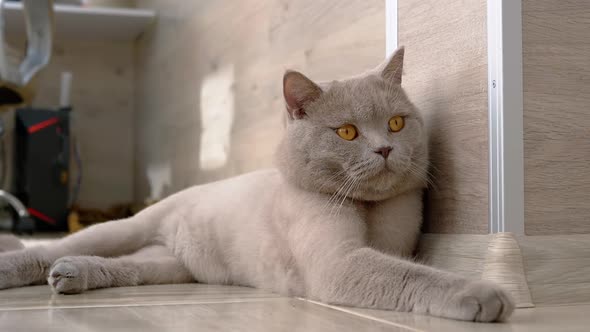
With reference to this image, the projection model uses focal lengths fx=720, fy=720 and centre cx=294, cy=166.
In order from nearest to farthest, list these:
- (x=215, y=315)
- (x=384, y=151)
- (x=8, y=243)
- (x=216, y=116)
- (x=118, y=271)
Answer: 1. (x=215, y=315)
2. (x=384, y=151)
3. (x=118, y=271)
4. (x=8, y=243)
5. (x=216, y=116)

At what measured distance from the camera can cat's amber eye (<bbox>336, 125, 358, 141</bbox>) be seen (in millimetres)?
1273

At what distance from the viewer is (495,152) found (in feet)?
4.09

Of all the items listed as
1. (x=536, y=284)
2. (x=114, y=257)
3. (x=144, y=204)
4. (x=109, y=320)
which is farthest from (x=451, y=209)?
(x=144, y=204)

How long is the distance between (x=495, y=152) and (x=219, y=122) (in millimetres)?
1952

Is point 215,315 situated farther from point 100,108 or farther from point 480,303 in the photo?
point 100,108

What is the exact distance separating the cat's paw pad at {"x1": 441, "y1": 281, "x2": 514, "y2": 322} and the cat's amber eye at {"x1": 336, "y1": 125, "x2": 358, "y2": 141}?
0.37 meters

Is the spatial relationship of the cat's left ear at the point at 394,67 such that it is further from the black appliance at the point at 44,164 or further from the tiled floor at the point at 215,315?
the black appliance at the point at 44,164

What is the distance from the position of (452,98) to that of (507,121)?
18cm

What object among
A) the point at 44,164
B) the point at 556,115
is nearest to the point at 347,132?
the point at 556,115

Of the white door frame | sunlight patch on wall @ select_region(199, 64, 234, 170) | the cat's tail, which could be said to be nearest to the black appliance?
sunlight patch on wall @ select_region(199, 64, 234, 170)

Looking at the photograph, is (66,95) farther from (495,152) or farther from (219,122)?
(495,152)

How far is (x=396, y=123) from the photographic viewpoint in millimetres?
1310

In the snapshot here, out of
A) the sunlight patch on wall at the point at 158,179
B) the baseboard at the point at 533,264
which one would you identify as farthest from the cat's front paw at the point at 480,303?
the sunlight patch on wall at the point at 158,179

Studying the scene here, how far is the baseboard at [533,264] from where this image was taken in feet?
4.00
